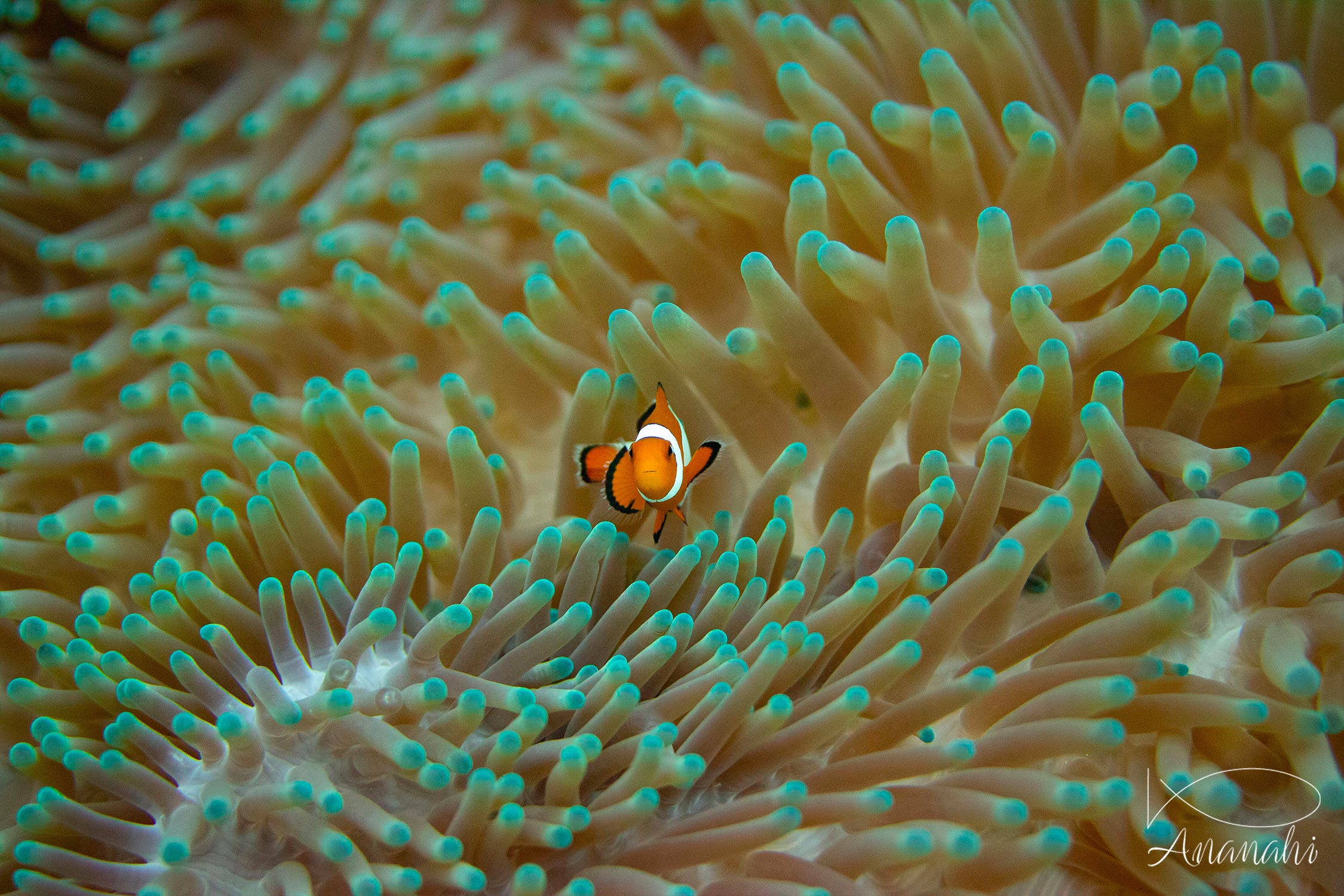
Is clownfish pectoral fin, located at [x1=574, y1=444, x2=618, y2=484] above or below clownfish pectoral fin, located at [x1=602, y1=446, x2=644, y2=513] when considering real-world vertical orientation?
above

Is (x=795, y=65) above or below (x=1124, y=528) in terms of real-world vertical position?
above

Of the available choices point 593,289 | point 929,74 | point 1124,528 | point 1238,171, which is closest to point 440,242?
point 593,289

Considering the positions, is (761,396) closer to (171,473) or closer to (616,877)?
(616,877)

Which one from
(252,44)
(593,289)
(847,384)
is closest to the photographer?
(847,384)

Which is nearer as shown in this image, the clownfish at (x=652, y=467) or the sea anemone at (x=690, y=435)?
the sea anemone at (x=690, y=435)

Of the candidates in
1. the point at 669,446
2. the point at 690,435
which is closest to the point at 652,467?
the point at 669,446

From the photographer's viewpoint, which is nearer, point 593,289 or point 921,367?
point 921,367

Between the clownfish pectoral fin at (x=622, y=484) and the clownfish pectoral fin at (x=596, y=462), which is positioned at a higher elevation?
the clownfish pectoral fin at (x=596, y=462)
